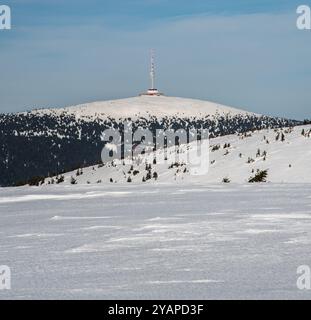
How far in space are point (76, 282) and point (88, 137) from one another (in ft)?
293

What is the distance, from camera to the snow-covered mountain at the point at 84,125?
258 ft

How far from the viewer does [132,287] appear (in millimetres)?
4605

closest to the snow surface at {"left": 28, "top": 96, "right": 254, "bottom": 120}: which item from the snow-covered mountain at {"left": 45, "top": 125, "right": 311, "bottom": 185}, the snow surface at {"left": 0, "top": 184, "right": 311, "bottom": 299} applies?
the snow-covered mountain at {"left": 45, "top": 125, "right": 311, "bottom": 185}

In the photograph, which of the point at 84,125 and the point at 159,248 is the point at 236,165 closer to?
the point at 159,248

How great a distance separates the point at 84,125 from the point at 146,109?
18.4m

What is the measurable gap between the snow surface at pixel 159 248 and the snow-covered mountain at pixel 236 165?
6793 mm

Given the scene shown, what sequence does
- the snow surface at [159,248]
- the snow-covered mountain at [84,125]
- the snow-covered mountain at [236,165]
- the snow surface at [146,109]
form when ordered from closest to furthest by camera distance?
1. the snow surface at [159,248]
2. the snow-covered mountain at [236,165]
3. the snow-covered mountain at [84,125]
4. the snow surface at [146,109]

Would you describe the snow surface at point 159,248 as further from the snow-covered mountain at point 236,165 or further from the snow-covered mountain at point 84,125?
the snow-covered mountain at point 84,125

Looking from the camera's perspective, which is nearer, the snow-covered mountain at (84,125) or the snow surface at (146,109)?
the snow-covered mountain at (84,125)

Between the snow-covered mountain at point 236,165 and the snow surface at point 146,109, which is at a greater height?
the snow surface at point 146,109

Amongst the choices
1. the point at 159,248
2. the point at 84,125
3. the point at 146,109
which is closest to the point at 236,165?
the point at 159,248

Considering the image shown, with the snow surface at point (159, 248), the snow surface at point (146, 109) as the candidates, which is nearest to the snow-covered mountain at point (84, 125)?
the snow surface at point (146, 109)
